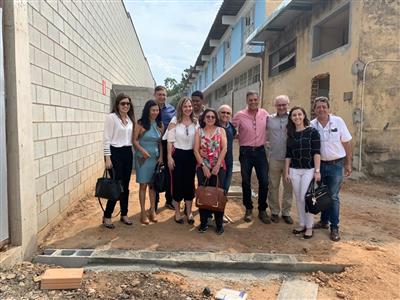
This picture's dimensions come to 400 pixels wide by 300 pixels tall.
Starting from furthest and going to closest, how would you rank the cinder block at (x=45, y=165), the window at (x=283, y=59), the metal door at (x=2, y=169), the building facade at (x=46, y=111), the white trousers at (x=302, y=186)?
the window at (x=283, y=59) < the white trousers at (x=302, y=186) < the cinder block at (x=45, y=165) < the building facade at (x=46, y=111) < the metal door at (x=2, y=169)

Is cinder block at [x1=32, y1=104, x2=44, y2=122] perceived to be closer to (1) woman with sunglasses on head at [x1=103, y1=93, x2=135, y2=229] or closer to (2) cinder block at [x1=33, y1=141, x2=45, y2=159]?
(2) cinder block at [x1=33, y1=141, x2=45, y2=159]

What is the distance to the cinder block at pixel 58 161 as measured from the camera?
4804mm

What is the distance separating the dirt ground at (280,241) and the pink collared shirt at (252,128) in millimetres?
1142

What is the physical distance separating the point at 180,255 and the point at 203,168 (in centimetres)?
116

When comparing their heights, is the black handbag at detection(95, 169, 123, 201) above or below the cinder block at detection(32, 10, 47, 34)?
below

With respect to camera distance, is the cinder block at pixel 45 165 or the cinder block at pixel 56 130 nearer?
the cinder block at pixel 45 165

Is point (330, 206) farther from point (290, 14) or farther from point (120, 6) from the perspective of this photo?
point (120, 6)

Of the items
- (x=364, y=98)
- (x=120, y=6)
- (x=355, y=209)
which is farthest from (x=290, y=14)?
(x=355, y=209)

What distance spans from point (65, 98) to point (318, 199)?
12.1ft

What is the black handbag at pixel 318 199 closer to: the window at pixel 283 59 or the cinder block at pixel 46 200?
the cinder block at pixel 46 200

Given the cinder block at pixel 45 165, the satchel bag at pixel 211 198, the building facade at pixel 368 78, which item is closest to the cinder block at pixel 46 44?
the cinder block at pixel 45 165

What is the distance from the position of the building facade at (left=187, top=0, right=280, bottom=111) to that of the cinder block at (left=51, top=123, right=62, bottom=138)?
35.5 ft

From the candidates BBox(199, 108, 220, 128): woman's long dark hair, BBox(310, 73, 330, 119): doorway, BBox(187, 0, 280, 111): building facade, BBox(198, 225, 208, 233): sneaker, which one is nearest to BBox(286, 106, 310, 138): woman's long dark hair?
BBox(199, 108, 220, 128): woman's long dark hair

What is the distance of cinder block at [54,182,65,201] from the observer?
4.85 metres
